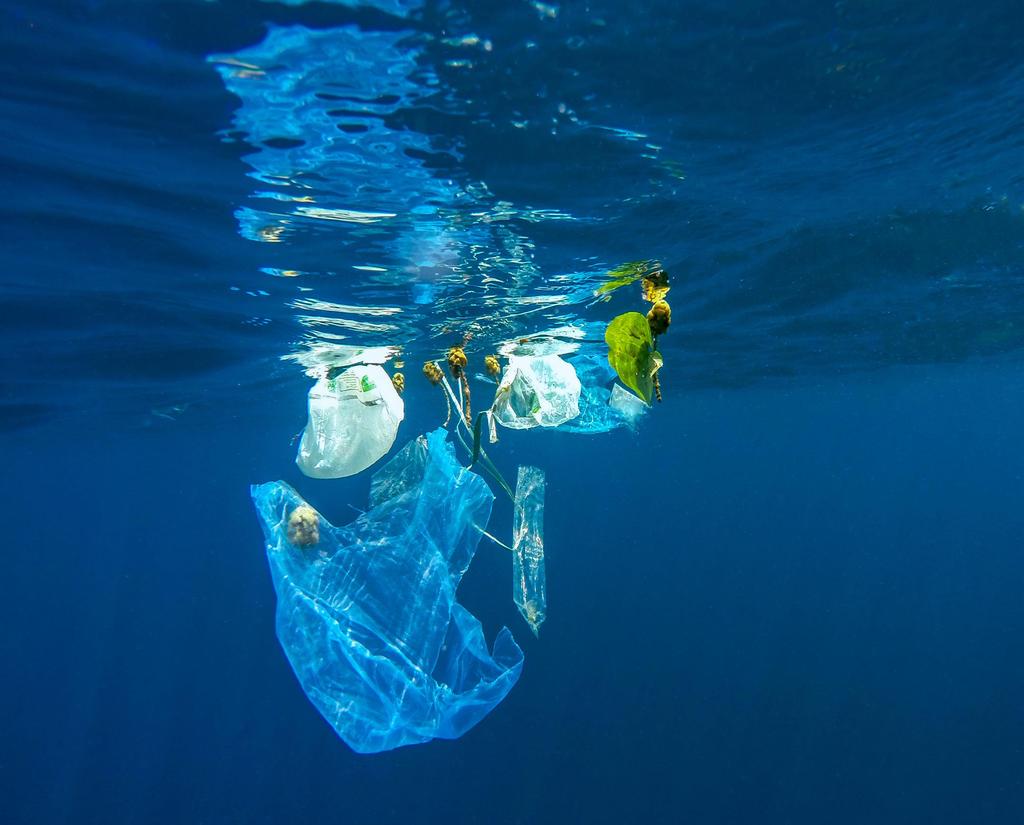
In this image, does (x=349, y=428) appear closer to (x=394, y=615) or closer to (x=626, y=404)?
(x=394, y=615)

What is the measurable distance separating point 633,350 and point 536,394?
3962 mm

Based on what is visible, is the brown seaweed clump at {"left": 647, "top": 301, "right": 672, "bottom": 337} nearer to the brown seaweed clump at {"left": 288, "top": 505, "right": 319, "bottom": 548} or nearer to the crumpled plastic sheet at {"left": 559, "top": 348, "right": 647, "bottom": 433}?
the brown seaweed clump at {"left": 288, "top": 505, "right": 319, "bottom": 548}

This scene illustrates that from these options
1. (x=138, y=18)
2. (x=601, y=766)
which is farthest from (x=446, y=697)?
(x=601, y=766)

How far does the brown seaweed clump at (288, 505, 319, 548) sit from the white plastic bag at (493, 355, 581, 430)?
1.67 m

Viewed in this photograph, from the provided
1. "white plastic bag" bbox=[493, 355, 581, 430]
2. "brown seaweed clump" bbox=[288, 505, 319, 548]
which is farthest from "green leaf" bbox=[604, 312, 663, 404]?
"brown seaweed clump" bbox=[288, 505, 319, 548]

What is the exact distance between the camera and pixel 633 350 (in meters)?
2.23

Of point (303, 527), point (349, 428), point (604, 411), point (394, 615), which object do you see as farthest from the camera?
point (604, 411)

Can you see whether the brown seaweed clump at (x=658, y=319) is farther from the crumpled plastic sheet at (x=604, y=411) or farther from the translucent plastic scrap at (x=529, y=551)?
the crumpled plastic sheet at (x=604, y=411)

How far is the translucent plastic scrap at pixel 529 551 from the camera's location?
4.62 metres

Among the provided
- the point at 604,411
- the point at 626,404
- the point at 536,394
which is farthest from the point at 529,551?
the point at 604,411

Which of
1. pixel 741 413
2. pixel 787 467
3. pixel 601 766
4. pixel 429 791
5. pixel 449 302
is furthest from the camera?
pixel 787 467

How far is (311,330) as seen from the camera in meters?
13.6

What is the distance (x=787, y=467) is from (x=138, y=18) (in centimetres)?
→ 14146

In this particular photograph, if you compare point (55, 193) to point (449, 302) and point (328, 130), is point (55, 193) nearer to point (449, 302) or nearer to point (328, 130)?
point (328, 130)
